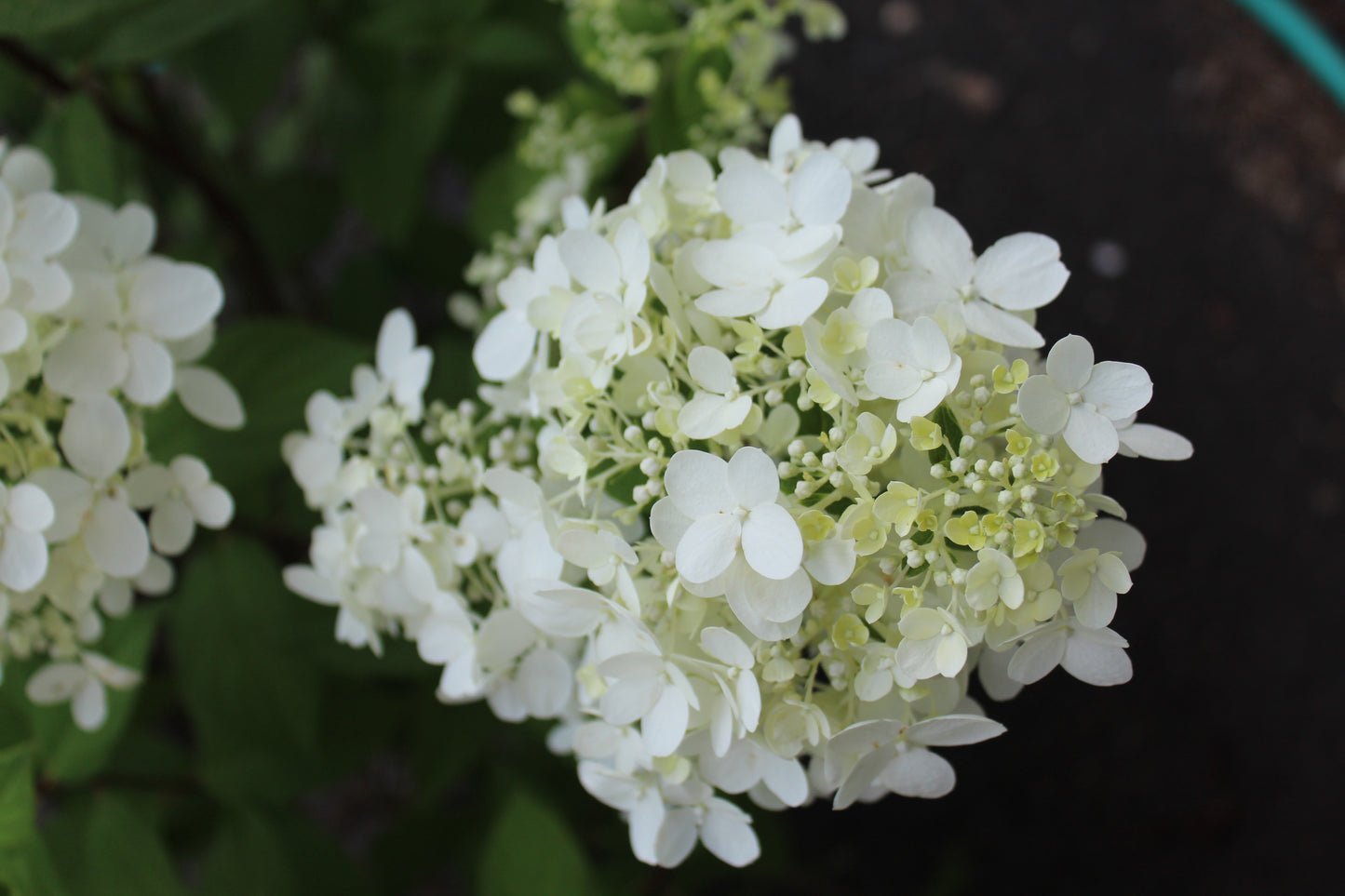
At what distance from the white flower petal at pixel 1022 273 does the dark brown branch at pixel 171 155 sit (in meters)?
0.89

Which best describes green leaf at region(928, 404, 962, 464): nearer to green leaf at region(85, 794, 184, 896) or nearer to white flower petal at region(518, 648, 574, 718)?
white flower petal at region(518, 648, 574, 718)

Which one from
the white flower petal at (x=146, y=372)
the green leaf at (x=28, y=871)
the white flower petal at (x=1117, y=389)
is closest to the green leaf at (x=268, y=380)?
the white flower petal at (x=146, y=372)

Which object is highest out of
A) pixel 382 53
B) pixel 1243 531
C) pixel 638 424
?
pixel 638 424

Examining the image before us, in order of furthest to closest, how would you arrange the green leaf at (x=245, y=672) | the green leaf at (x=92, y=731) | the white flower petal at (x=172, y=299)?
the green leaf at (x=245, y=672) → the green leaf at (x=92, y=731) → the white flower petal at (x=172, y=299)

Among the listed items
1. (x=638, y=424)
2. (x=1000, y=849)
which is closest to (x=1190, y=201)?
(x=1000, y=849)

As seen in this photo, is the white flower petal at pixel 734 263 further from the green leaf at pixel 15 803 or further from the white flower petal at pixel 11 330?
the green leaf at pixel 15 803

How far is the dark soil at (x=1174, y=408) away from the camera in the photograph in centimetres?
165

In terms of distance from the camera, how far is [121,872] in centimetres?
94

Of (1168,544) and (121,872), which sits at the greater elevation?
(1168,544)

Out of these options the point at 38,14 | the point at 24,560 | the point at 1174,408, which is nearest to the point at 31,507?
the point at 24,560

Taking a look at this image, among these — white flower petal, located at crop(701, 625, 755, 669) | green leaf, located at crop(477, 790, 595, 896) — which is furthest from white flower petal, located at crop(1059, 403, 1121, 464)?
green leaf, located at crop(477, 790, 595, 896)

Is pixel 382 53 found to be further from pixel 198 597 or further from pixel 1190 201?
pixel 1190 201

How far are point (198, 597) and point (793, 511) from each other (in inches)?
32.5

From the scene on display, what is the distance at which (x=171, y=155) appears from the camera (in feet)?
3.89
